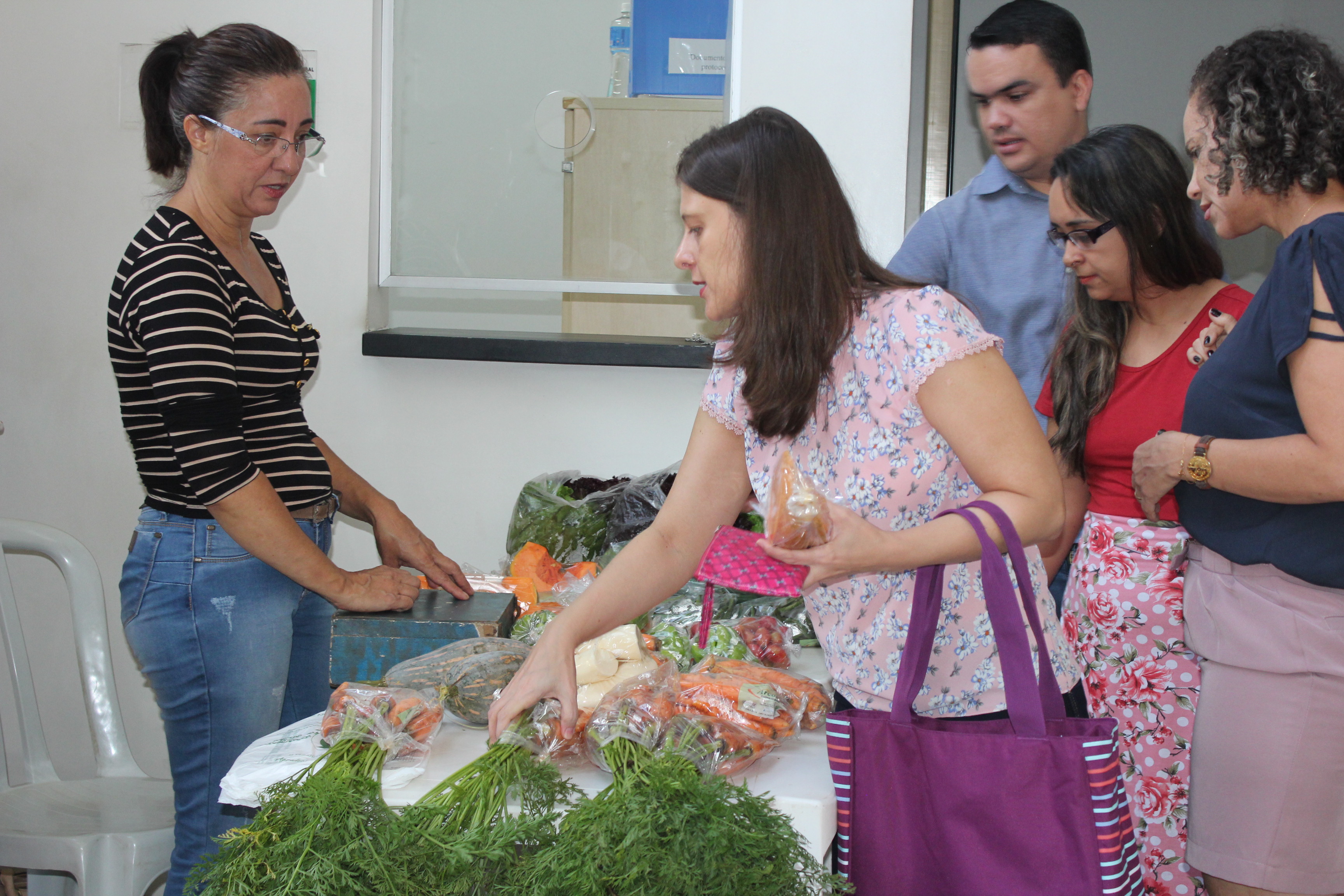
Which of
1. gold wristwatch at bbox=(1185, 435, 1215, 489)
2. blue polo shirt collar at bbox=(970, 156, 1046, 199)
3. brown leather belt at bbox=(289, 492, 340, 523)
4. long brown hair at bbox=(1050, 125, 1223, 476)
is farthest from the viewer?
blue polo shirt collar at bbox=(970, 156, 1046, 199)

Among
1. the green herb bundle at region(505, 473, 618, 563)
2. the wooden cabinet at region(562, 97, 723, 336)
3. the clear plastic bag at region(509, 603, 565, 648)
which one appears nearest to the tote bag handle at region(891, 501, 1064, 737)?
the clear plastic bag at region(509, 603, 565, 648)

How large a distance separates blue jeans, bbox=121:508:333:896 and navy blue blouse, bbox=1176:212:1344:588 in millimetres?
1406

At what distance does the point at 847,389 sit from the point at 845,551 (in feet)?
0.79

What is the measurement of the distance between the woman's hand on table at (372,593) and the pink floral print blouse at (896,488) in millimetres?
703

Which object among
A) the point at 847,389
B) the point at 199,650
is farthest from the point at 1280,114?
the point at 199,650

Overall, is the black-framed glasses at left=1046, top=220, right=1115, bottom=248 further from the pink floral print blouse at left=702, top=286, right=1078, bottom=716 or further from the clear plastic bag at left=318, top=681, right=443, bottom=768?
the clear plastic bag at left=318, top=681, right=443, bottom=768

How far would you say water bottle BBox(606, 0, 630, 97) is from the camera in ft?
9.36

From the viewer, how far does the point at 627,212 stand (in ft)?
9.40

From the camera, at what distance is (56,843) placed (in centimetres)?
184

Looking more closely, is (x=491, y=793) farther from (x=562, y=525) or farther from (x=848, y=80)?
(x=848, y=80)

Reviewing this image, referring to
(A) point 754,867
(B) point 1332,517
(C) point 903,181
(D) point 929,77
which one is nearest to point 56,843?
(A) point 754,867

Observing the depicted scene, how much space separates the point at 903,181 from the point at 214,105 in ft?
5.24

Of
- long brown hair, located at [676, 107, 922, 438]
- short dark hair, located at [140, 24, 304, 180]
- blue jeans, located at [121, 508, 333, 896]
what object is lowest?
blue jeans, located at [121, 508, 333, 896]

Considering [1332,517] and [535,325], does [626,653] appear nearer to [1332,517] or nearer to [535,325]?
[1332,517]
